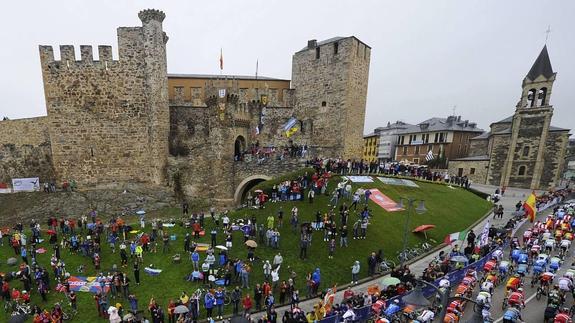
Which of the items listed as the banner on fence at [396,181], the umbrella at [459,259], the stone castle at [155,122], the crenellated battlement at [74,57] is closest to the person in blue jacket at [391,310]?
the umbrella at [459,259]

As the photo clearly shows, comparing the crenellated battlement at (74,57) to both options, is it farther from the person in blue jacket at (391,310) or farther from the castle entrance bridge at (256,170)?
the person in blue jacket at (391,310)

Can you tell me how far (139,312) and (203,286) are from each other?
2.89m

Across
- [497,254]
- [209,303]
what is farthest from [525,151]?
[209,303]

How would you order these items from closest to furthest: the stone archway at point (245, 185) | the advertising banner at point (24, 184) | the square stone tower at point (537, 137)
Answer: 1. the advertising banner at point (24, 184)
2. the stone archway at point (245, 185)
3. the square stone tower at point (537, 137)

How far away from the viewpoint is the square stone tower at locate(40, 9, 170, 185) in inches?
989

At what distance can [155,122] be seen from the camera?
27031 mm

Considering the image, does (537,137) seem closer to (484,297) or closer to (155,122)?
(484,297)

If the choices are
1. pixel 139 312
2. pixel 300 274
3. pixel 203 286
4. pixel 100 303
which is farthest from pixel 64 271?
pixel 300 274

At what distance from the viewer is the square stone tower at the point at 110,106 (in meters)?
25.1

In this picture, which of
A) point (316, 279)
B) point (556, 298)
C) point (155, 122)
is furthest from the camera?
point (155, 122)

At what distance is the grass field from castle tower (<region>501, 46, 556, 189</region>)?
22.4 m

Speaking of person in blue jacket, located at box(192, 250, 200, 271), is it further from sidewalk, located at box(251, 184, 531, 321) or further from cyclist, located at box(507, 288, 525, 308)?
cyclist, located at box(507, 288, 525, 308)

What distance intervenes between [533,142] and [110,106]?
50.4m

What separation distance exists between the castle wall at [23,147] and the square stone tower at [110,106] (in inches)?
86.6
